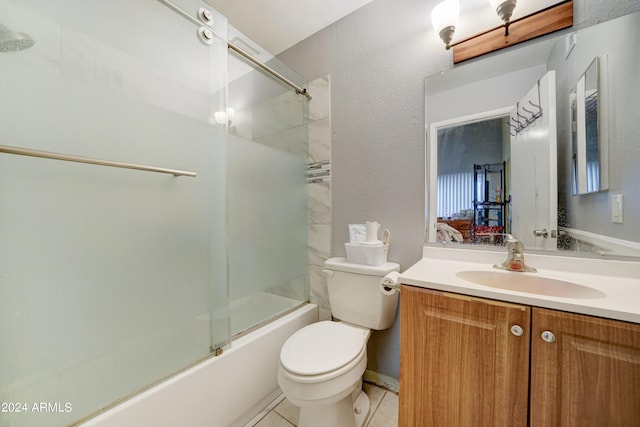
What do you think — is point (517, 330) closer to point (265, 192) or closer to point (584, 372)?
point (584, 372)

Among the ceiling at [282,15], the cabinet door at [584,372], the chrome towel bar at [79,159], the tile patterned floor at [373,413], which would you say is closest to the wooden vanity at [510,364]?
the cabinet door at [584,372]

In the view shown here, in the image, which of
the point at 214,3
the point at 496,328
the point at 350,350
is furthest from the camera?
the point at 214,3

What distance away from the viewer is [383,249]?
4.16 feet

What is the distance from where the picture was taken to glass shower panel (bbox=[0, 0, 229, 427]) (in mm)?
714

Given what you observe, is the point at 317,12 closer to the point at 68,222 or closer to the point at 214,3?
the point at 214,3

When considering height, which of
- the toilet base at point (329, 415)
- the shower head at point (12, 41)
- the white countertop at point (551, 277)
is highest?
the shower head at point (12, 41)

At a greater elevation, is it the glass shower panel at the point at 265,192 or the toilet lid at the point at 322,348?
the glass shower panel at the point at 265,192

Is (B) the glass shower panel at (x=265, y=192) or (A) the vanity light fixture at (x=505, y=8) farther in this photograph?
(B) the glass shower panel at (x=265, y=192)

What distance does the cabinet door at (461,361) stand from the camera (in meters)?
0.67

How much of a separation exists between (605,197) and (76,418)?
78.5 inches

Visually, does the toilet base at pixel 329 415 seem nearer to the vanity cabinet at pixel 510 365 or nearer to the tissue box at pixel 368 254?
the vanity cabinet at pixel 510 365

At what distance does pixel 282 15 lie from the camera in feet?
4.95

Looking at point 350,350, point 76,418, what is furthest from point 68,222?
point 350,350

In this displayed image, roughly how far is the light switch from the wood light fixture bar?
0.71 m
